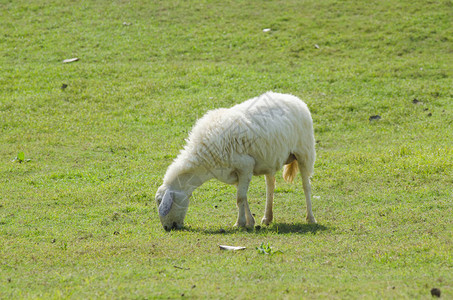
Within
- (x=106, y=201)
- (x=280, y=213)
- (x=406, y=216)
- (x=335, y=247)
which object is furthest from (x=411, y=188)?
(x=106, y=201)

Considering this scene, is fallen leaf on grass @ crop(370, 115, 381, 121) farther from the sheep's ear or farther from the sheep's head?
the sheep's ear

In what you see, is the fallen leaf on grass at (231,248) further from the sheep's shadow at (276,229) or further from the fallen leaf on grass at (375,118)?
the fallen leaf on grass at (375,118)

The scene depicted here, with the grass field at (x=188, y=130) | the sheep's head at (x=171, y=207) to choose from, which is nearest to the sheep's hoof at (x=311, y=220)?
the grass field at (x=188, y=130)

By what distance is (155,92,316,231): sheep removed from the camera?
32.7 feet

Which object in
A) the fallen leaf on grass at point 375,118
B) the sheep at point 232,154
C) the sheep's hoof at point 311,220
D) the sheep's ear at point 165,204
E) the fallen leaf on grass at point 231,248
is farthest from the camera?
the fallen leaf on grass at point 375,118

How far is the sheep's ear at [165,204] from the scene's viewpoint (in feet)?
32.1

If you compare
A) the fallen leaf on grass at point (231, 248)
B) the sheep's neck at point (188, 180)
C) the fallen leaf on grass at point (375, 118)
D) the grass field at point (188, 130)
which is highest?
the sheep's neck at point (188, 180)

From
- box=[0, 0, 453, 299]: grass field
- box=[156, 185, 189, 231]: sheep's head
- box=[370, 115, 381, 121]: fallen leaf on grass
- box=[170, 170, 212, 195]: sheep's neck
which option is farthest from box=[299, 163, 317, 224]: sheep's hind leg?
box=[370, 115, 381, 121]: fallen leaf on grass

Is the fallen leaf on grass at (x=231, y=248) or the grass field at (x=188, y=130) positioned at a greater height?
the fallen leaf on grass at (x=231, y=248)

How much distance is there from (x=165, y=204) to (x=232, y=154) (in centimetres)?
142

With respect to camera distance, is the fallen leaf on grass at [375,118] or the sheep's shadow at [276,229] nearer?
the sheep's shadow at [276,229]

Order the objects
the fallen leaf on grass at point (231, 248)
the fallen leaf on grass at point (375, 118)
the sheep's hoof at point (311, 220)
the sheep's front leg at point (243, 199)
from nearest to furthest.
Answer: the fallen leaf on grass at point (231, 248)
the sheep's front leg at point (243, 199)
the sheep's hoof at point (311, 220)
the fallen leaf on grass at point (375, 118)

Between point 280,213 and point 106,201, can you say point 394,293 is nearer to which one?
point 280,213

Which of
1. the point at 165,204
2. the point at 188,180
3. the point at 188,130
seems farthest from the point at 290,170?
the point at 188,130
